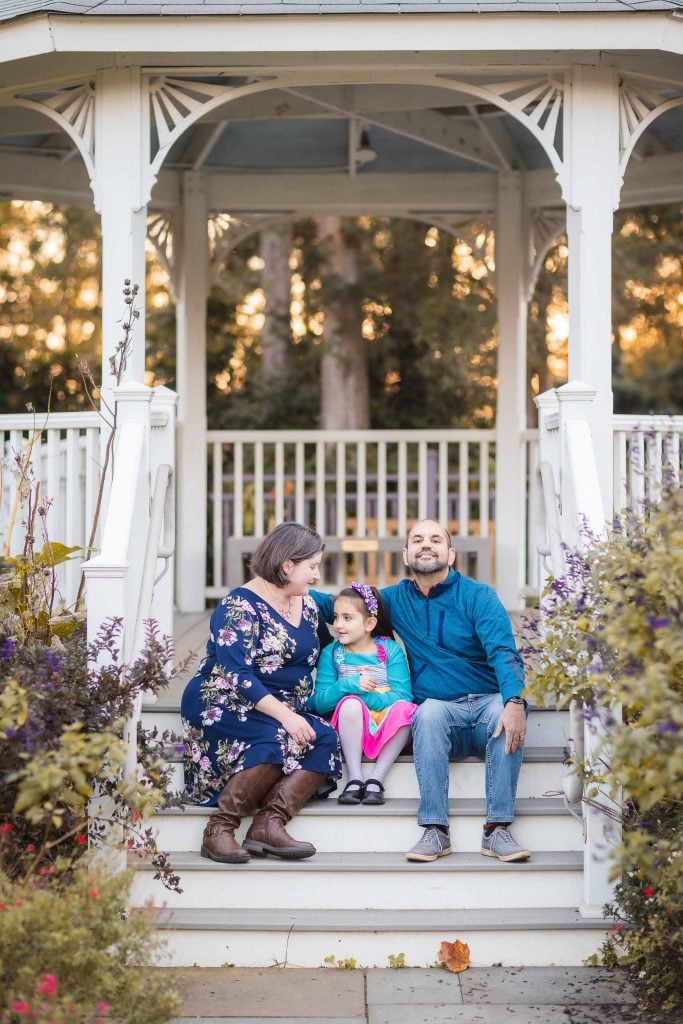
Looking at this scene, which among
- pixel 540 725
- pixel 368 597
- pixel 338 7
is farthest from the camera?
pixel 338 7

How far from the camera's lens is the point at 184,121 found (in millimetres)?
5582

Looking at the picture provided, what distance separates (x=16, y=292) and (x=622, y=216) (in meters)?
8.69

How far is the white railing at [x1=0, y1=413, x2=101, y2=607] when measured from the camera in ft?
18.2

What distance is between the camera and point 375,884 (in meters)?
4.23

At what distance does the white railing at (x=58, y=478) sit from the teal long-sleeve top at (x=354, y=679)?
1355mm

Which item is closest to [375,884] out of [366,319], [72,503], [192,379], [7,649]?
[7,649]

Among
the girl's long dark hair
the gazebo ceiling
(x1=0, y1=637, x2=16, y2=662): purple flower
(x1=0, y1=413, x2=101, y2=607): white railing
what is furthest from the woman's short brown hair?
the gazebo ceiling

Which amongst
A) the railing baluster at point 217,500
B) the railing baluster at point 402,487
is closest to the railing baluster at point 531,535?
the railing baluster at point 402,487

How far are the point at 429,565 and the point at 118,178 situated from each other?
2330mm

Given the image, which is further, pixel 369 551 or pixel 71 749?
pixel 369 551

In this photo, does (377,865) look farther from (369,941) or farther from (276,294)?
(276,294)

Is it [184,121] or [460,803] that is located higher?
[184,121]

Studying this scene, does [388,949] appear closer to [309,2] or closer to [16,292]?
[309,2]

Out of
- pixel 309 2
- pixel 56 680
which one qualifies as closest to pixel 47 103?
pixel 309 2
